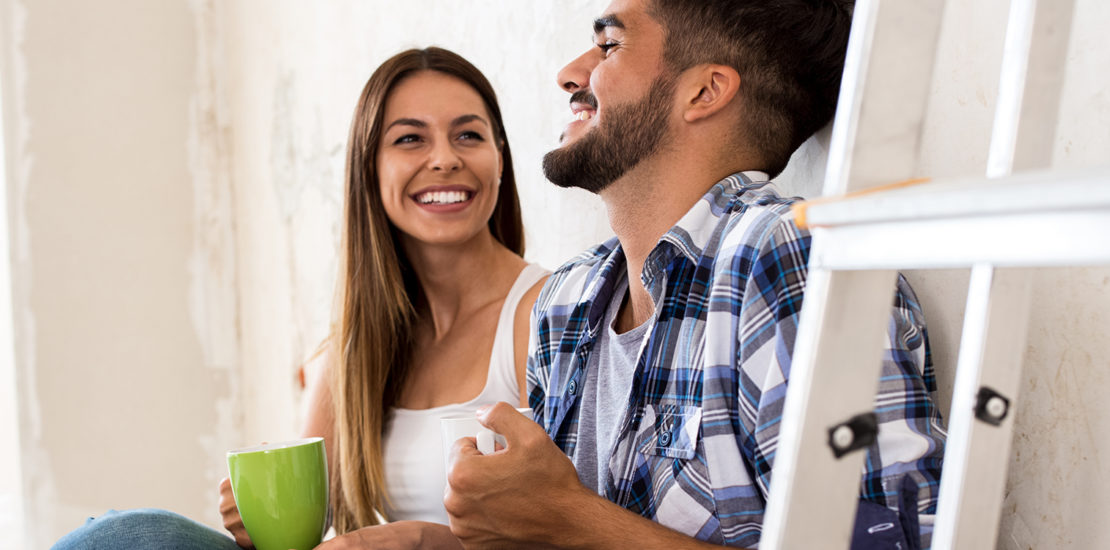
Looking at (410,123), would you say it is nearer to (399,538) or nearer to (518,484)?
(399,538)

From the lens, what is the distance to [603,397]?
107 centimetres

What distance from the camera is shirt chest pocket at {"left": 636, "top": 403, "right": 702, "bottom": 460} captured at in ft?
2.87

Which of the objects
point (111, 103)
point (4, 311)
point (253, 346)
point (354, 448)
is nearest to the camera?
point (354, 448)

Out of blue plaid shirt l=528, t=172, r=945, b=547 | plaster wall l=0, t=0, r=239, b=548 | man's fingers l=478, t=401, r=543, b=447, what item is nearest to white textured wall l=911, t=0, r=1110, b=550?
blue plaid shirt l=528, t=172, r=945, b=547

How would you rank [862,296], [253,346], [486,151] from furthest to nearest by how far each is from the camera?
[253,346] → [486,151] → [862,296]

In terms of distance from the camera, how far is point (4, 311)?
8.08 feet

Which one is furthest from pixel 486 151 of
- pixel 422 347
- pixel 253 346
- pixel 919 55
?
pixel 253 346

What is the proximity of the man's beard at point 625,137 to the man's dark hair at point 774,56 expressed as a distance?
0.15ft

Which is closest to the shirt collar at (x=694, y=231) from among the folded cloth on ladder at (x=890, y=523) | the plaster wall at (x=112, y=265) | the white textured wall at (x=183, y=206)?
the folded cloth on ladder at (x=890, y=523)

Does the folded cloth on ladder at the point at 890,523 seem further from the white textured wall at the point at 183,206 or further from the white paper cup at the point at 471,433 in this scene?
the white textured wall at the point at 183,206

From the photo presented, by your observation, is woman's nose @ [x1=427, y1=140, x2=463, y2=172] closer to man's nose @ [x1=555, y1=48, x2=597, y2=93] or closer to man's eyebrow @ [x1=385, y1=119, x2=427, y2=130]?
man's eyebrow @ [x1=385, y1=119, x2=427, y2=130]

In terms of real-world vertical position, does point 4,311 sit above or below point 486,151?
below

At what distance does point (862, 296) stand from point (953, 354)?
1.49ft

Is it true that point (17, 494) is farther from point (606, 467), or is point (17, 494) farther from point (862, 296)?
point (862, 296)
